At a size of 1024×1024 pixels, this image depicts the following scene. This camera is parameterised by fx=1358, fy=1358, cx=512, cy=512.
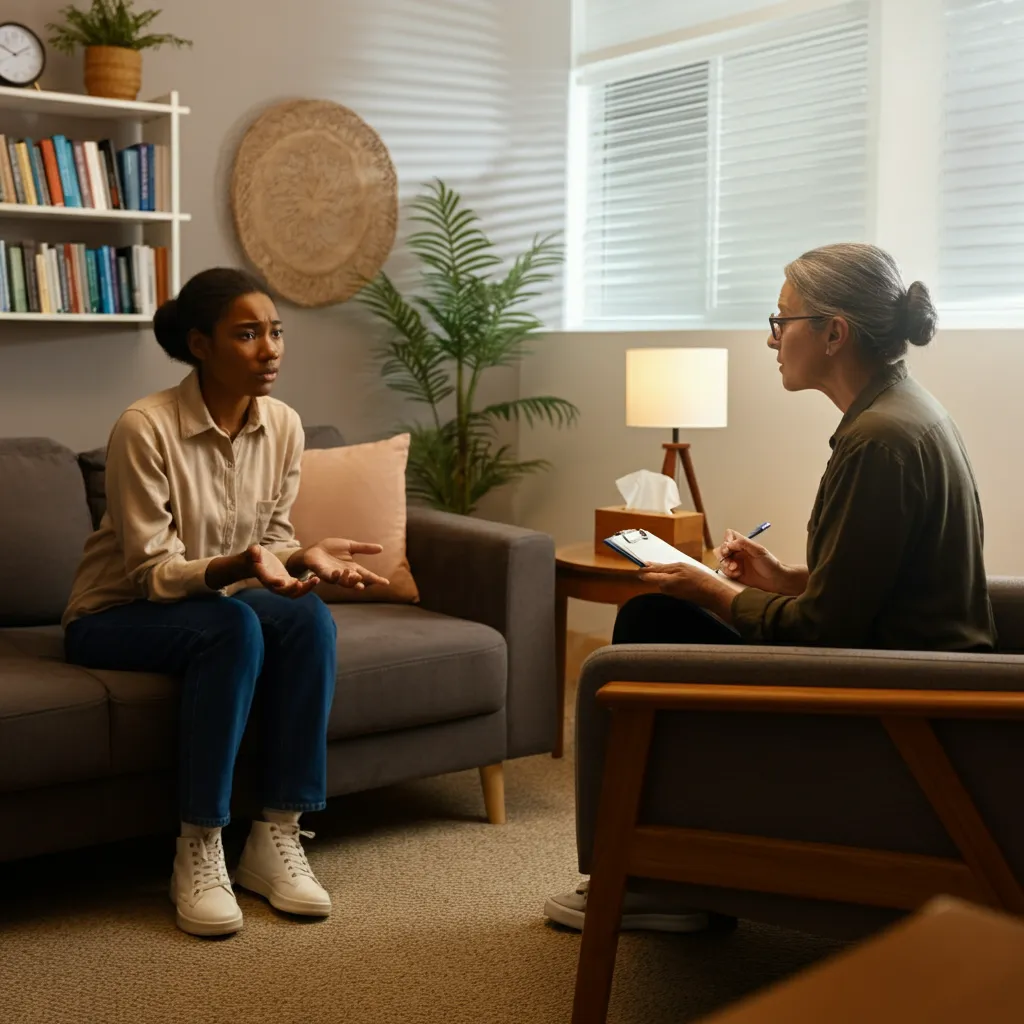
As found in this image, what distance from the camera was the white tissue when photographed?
3.33 meters

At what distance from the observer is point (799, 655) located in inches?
71.4

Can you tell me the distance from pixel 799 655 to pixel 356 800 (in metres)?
1.59

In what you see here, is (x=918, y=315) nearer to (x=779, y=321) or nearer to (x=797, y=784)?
(x=779, y=321)

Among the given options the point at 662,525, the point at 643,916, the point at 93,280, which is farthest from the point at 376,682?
the point at 93,280

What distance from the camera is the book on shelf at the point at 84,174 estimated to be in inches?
130

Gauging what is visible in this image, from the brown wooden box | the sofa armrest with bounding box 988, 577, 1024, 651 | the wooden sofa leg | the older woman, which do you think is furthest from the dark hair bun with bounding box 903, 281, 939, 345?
the wooden sofa leg

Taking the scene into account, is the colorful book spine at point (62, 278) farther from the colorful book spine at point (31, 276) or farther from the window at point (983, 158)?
the window at point (983, 158)

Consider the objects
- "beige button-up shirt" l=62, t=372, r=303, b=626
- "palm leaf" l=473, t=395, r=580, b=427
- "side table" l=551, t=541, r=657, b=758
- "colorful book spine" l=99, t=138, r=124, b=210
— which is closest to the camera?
"beige button-up shirt" l=62, t=372, r=303, b=626

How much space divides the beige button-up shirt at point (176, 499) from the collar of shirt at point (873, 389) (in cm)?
117

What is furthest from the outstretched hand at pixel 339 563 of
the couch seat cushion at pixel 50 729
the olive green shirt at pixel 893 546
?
the olive green shirt at pixel 893 546

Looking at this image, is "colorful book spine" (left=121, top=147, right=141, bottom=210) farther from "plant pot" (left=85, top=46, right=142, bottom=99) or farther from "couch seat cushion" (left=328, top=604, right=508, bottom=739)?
"couch seat cushion" (left=328, top=604, right=508, bottom=739)

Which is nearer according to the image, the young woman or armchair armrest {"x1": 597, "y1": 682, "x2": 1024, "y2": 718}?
armchair armrest {"x1": 597, "y1": 682, "x2": 1024, "y2": 718}

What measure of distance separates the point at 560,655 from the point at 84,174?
168 cm

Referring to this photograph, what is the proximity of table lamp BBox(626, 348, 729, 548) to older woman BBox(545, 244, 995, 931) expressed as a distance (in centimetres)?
129
